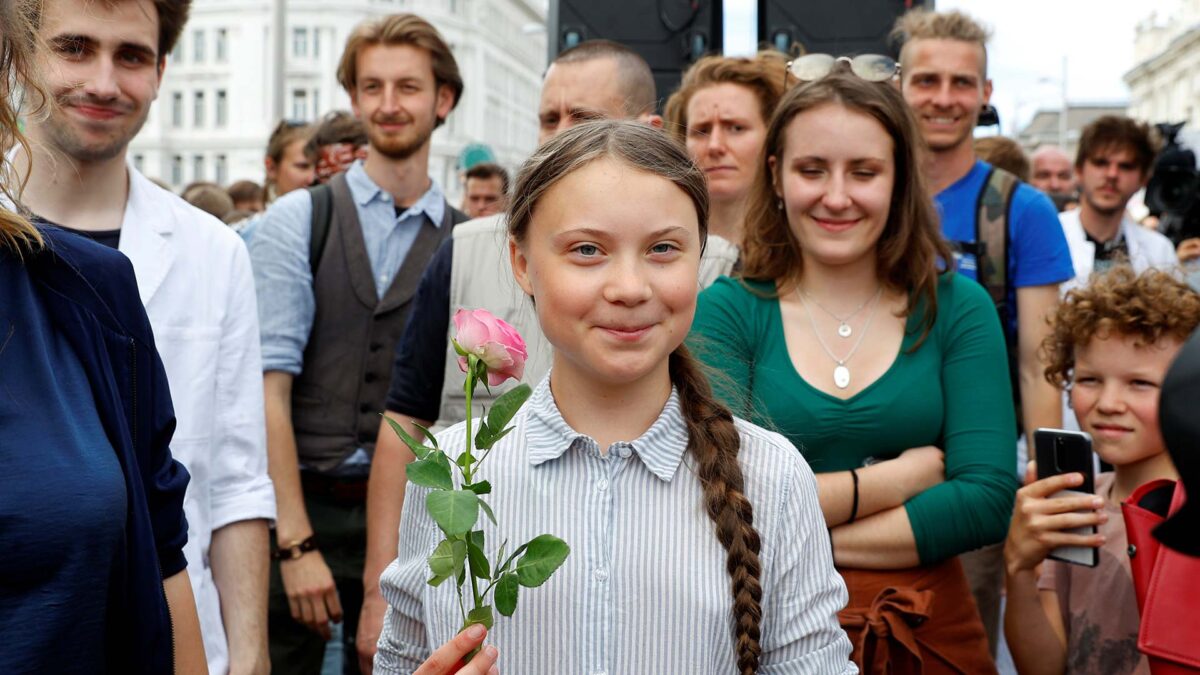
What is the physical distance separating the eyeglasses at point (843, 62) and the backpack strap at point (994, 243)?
0.74 metres

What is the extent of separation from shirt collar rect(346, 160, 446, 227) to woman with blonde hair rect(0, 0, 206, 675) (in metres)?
2.21

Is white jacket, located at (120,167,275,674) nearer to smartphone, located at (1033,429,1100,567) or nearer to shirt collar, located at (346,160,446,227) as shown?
shirt collar, located at (346,160,446,227)

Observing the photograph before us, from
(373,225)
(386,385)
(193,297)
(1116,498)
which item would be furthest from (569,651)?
(373,225)

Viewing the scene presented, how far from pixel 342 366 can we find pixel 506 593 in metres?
2.45

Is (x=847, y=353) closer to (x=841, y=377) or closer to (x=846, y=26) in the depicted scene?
(x=841, y=377)

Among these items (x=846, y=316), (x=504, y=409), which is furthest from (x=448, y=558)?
(x=846, y=316)

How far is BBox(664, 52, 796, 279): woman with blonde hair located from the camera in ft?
12.3

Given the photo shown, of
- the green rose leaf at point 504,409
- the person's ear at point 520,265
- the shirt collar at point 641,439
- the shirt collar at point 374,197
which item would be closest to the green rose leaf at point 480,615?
the green rose leaf at point 504,409

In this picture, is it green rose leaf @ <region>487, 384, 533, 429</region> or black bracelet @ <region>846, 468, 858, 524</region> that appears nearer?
green rose leaf @ <region>487, 384, 533, 429</region>

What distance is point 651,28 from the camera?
20.0 ft

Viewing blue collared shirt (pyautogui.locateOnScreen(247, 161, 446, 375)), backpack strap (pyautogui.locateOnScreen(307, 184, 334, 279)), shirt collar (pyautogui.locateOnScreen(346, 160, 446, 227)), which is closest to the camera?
blue collared shirt (pyautogui.locateOnScreen(247, 161, 446, 375))

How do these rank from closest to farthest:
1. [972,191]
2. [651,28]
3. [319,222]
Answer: [972,191]
[319,222]
[651,28]

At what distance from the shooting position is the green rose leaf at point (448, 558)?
1.71 metres

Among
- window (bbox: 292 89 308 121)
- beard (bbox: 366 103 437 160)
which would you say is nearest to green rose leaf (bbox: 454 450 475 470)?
beard (bbox: 366 103 437 160)
